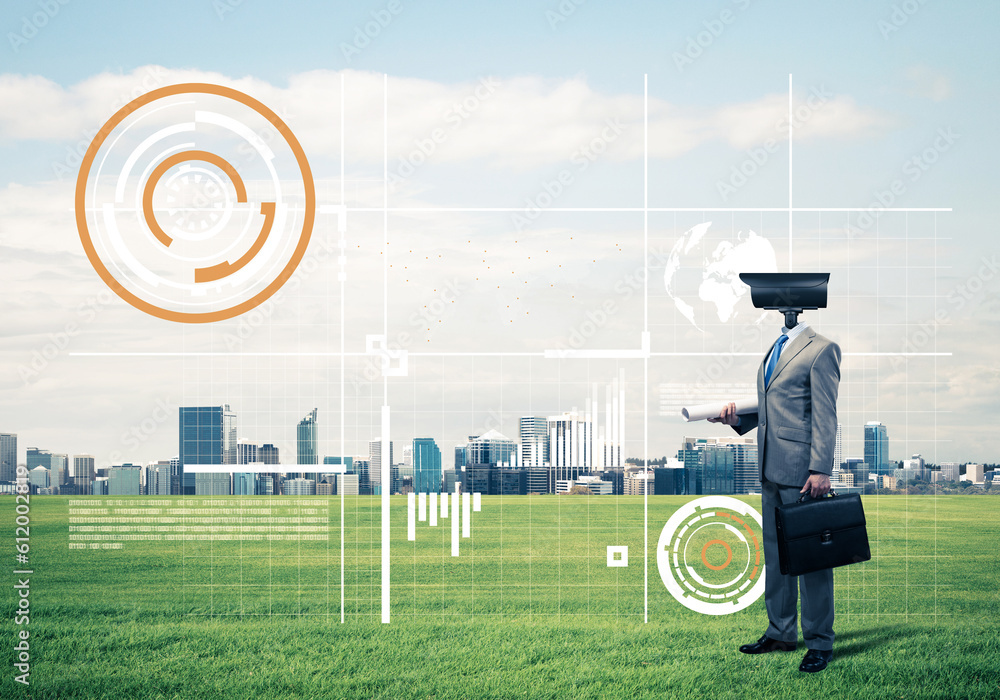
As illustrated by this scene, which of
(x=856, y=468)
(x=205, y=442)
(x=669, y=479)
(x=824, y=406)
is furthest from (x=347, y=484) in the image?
(x=856, y=468)

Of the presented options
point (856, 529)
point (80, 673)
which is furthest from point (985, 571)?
point (80, 673)

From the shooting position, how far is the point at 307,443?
338 inches

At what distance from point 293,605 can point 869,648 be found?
5.59 metres

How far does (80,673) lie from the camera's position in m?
7.25

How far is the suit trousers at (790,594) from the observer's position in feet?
23.6

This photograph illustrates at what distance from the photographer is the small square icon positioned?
8596 millimetres

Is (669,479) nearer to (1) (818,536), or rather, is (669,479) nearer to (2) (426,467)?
(1) (818,536)

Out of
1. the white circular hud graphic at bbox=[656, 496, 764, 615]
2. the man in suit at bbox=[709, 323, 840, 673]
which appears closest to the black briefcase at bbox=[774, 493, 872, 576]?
the man in suit at bbox=[709, 323, 840, 673]

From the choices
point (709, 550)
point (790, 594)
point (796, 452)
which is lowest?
point (790, 594)

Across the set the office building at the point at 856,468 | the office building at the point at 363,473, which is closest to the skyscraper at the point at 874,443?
the office building at the point at 856,468

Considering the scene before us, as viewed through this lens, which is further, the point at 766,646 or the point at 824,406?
the point at 766,646

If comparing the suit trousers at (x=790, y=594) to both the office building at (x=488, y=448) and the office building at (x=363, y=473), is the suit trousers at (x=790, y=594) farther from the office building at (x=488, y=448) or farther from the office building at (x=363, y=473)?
the office building at (x=363, y=473)

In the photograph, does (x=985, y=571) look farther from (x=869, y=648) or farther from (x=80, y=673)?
(x=80, y=673)

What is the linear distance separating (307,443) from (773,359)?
4.58 m
